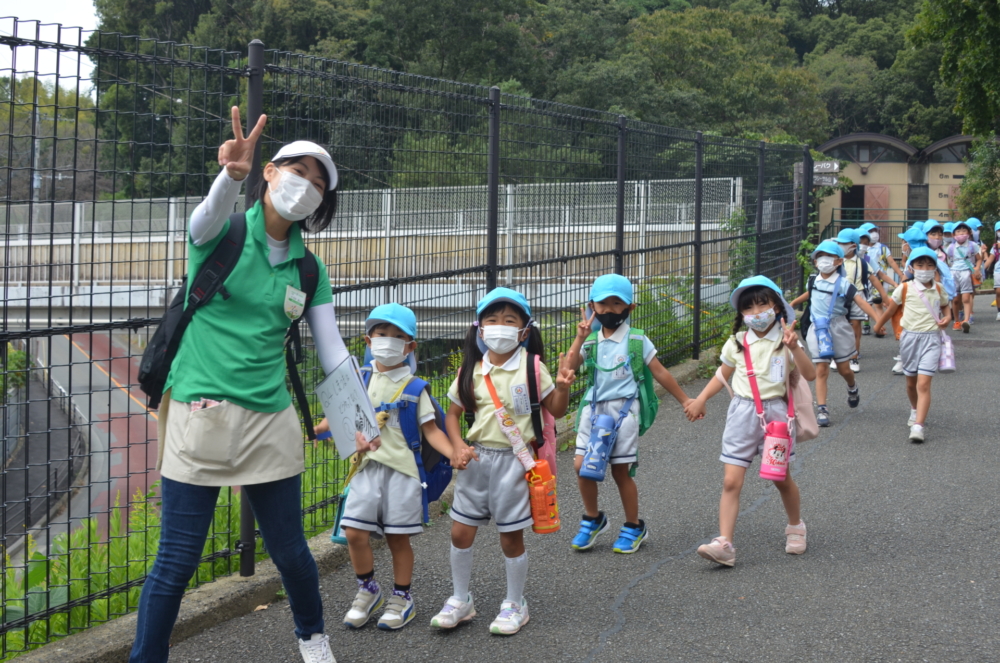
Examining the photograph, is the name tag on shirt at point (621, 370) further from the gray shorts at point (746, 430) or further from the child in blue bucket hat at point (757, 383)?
the gray shorts at point (746, 430)

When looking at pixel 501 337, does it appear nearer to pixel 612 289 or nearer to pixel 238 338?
pixel 612 289

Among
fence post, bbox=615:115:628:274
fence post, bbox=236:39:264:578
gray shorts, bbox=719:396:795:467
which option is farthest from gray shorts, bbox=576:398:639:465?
fence post, bbox=615:115:628:274

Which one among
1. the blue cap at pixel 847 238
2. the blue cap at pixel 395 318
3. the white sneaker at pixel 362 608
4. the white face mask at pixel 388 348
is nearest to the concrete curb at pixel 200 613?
the white sneaker at pixel 362 608

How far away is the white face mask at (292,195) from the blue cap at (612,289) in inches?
→ 84.8

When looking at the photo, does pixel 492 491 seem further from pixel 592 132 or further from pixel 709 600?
pixel 592 132

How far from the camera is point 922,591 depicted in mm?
4816

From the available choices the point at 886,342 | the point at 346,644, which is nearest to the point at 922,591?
the point at 346,644

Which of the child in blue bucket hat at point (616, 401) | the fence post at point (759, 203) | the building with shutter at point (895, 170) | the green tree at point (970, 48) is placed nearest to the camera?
the child in blue bucket hat at point (616, 401)

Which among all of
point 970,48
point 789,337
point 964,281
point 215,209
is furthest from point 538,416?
point 970,48

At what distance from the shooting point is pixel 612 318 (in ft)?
17.8

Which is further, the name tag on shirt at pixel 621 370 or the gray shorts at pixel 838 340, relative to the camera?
the gray shorts at pixel 838 340

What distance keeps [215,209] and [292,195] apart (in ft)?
0.94

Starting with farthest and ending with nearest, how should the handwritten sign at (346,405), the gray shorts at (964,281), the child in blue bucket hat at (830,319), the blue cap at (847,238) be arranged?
the gray shorts at (964,281)
the blue cap at (847,238)
the child in blue bucket hat at (830,319)
the handwritten sign at (346,405)

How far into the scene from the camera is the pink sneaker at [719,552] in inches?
201
